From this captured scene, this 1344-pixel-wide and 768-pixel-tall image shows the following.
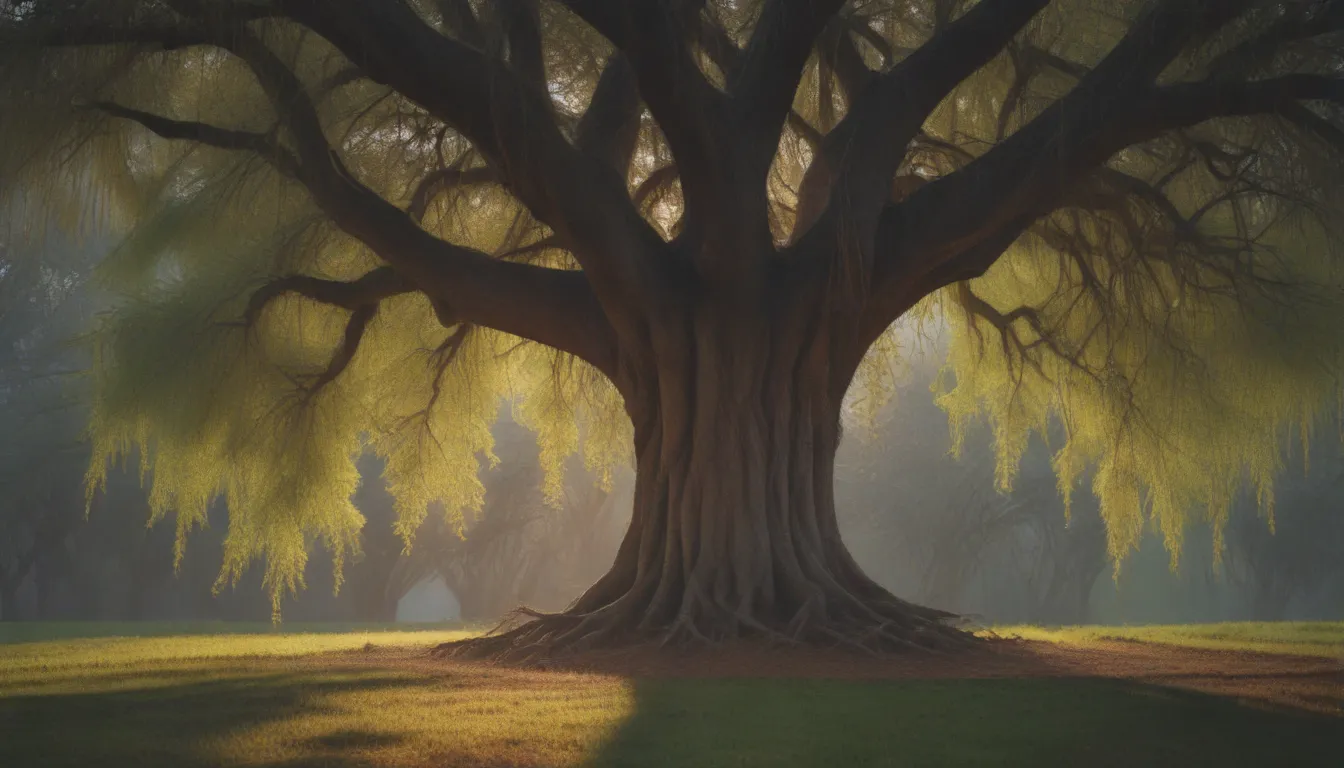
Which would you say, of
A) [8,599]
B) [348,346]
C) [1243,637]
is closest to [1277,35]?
[1243,637]

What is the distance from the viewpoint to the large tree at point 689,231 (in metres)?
8.91

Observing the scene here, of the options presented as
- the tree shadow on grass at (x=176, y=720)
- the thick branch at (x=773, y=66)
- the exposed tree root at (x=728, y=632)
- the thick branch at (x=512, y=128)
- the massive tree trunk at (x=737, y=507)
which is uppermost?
the thick branch at (x=773, y=66)

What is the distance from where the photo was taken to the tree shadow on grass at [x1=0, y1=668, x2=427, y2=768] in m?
4.60

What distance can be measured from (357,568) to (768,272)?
28.0m

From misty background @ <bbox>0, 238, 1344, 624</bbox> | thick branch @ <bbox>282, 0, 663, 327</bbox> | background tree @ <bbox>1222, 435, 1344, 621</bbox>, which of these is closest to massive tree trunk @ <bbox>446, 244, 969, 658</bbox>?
thick branch @ <bbox>282, 0, 663, 327</bbox>

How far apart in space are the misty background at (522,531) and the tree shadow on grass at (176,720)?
22101 millimetres

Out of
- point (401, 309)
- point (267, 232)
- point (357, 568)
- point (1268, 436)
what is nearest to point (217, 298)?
point (267, 232)

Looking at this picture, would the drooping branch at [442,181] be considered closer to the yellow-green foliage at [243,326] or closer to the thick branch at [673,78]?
the yellow-green foliage at [243,326]

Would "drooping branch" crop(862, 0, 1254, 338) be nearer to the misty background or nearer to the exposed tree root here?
the exposed tree root

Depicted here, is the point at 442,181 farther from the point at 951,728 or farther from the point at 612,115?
the point at 951,728

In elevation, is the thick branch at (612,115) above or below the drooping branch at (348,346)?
above

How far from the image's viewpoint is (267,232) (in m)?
12.8

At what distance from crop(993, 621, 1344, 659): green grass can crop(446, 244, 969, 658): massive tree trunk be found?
257 cm

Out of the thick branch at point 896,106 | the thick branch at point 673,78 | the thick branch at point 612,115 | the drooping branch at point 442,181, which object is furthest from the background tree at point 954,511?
the thick branch at point 673,78
